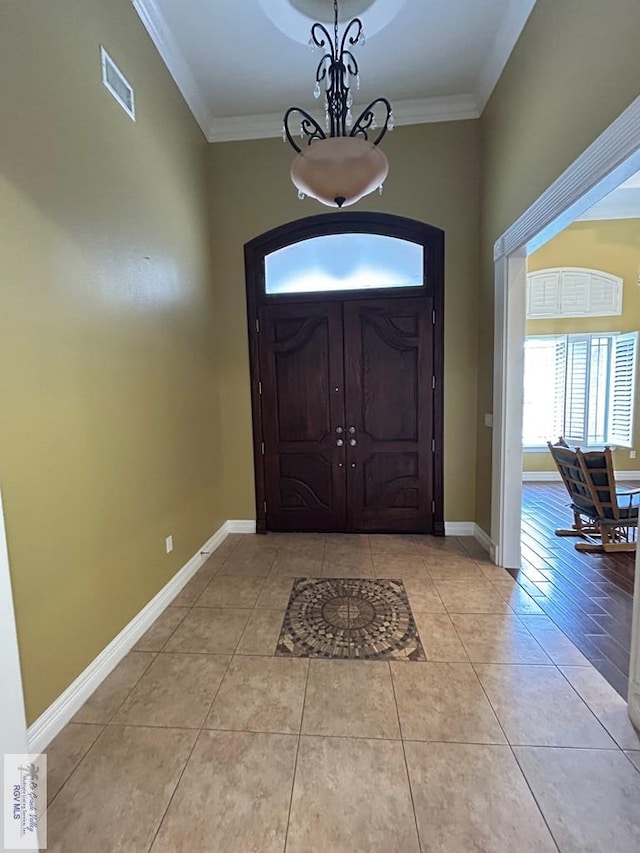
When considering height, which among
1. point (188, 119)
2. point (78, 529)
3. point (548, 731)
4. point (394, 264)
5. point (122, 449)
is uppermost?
point (188, 119)

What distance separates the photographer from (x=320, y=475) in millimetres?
4066

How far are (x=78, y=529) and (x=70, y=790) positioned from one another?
1.00 metres

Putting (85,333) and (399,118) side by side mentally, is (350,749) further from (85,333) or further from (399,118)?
(399,118)

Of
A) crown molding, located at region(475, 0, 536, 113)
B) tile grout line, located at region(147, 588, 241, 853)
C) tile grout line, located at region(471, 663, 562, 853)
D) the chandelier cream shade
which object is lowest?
tile grout line, located at region(471, 663, 562, 853)

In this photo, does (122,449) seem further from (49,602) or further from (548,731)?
(548,731)

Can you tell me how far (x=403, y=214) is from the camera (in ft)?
12.3

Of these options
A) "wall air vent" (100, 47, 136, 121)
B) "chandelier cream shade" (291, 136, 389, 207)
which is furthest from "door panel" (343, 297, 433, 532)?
"wall air vent" (100, 47, 136, 121)

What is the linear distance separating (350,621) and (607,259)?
22.5ft

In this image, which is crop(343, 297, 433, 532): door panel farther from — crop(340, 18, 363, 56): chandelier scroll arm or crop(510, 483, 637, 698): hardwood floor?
crop(340, 18, 363, 56): chandelier scroll arm

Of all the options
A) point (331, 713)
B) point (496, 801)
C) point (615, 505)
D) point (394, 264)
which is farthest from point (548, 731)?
point (394, 264)

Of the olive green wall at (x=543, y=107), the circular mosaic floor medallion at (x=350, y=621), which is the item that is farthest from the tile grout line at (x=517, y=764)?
the olive green wall at (x=543, y=107)

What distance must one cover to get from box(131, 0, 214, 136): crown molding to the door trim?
109cm

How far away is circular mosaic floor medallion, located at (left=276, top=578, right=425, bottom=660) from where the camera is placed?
2264mm

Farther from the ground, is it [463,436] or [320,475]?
[463,436]
